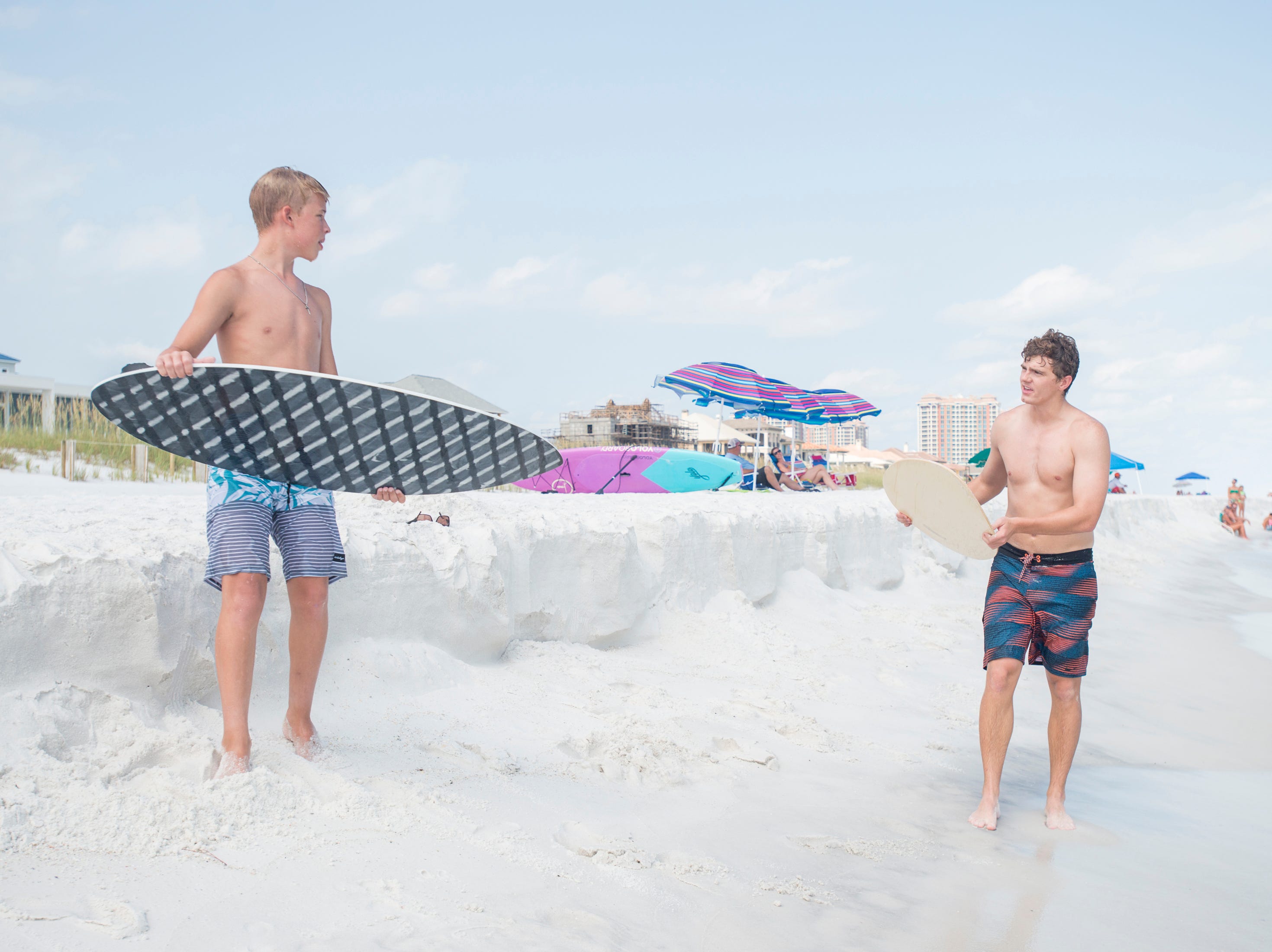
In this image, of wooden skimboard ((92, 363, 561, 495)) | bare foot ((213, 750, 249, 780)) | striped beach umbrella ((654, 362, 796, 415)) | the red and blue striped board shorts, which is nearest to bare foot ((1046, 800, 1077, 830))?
the red and blue striped board shorts

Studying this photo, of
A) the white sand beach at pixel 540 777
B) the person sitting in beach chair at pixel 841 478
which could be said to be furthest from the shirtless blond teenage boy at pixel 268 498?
the person sitting in beach chair at pixel 841 478

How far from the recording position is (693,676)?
4.39 metres

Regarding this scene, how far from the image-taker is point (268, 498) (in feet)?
8.20

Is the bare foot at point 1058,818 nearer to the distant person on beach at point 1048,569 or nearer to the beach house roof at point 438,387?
the distant person on beach at point 1048,569

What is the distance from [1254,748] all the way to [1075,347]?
2.58m

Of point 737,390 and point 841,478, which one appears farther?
point 841,478

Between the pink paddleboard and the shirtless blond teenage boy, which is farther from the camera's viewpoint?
the pink paddleboard

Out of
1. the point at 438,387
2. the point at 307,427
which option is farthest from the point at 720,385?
the point at 307,427

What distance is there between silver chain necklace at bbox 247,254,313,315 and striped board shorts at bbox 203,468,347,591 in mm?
540

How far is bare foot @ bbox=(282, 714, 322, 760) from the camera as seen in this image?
2.59 metres

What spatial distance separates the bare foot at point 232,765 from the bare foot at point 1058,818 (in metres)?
2.48

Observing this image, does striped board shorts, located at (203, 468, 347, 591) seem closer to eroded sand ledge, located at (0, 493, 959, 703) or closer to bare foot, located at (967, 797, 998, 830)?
eroded sand ledge, located at (0, 493, 959, 703)

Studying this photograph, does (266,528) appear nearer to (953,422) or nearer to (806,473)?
(806,473)

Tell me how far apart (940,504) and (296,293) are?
7.73ft
